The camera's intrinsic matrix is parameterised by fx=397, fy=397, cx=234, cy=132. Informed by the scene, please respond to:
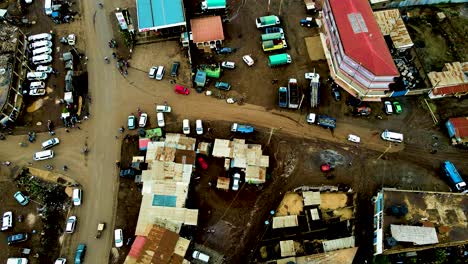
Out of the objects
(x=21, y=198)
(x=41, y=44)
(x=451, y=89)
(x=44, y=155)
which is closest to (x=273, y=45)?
(x=451, y=89)

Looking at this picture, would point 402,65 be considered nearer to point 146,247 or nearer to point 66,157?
point 146,247

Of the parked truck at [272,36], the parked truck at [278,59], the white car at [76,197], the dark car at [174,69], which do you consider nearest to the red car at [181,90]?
the dark car at [174,69]

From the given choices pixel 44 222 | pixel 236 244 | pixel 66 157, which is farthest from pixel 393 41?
pixel 44 222

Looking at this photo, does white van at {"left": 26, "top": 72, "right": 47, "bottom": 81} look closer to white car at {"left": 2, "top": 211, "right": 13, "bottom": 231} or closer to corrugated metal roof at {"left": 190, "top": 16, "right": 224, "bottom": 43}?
white car at {"left": 2, "top": 211, "right": 13, "bottom": 231}

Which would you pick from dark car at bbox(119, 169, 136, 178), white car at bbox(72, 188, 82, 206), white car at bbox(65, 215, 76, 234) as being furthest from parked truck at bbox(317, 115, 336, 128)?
white car at bbox(65, 215, 76, 234)

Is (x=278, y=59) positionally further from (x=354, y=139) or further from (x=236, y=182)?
(x=236, y=182)

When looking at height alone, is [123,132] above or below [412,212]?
above

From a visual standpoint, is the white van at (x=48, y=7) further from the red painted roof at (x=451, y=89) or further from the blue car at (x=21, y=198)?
the red painted roof at (x=451, y=89)
